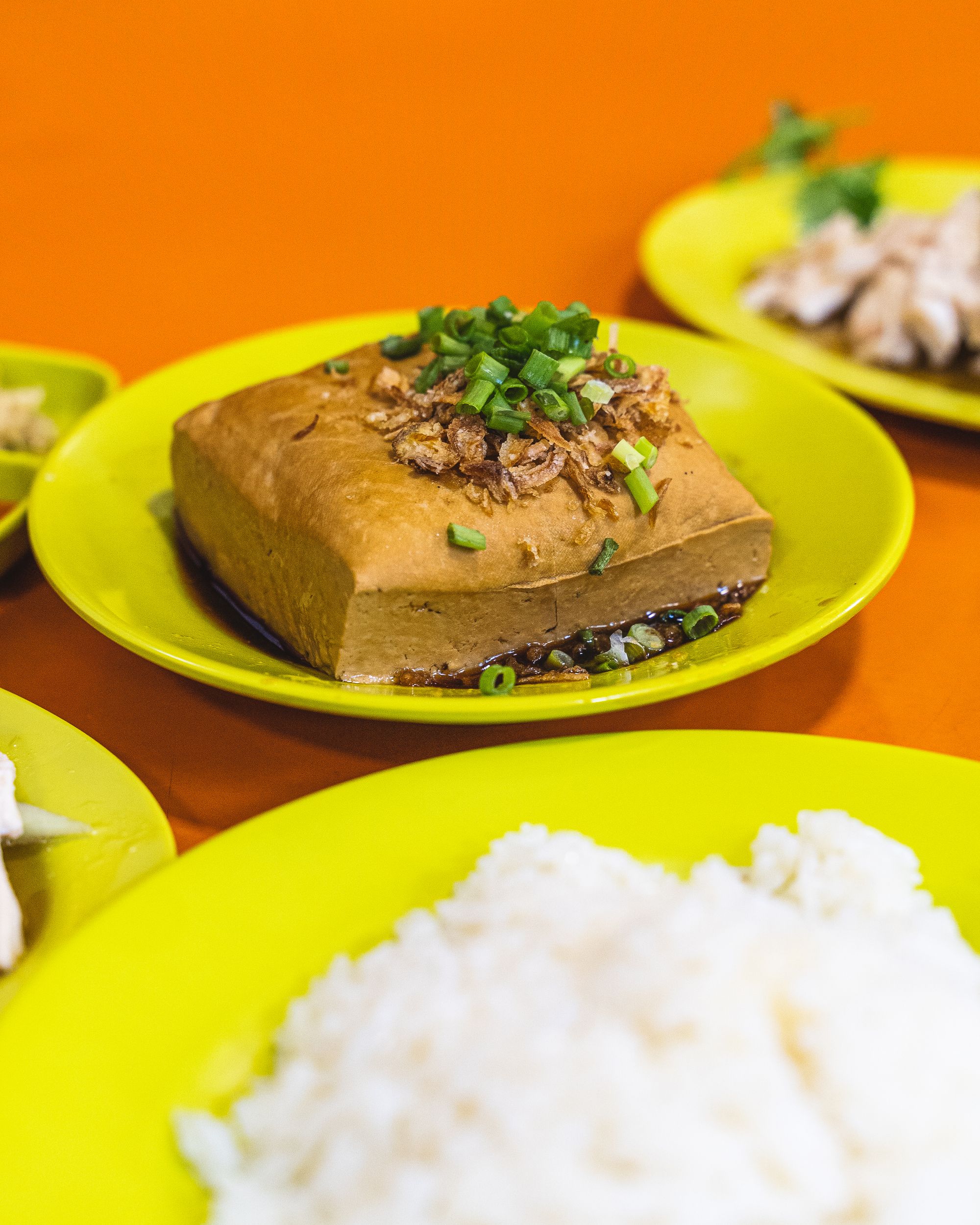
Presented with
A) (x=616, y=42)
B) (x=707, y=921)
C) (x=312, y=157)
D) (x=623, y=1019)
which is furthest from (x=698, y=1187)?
(x=616, y=42)

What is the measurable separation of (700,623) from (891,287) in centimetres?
163

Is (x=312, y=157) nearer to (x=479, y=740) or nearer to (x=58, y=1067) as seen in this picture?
(x=479, y=740)

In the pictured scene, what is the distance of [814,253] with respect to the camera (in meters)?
3.20

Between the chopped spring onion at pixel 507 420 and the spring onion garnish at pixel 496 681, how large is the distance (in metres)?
0.42

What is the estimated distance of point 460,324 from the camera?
6.58ft

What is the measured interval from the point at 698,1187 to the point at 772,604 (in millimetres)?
1062

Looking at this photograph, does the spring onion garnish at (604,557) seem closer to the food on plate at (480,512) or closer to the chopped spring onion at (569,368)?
the food on plate at (480,512)

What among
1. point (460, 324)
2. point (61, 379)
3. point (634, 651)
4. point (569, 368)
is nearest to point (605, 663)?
point (634, 651)

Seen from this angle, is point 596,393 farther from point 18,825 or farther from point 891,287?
point 891,287

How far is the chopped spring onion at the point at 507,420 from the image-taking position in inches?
68.5

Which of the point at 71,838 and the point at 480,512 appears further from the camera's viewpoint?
the point at 480,512

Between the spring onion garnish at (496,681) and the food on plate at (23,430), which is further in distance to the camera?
the food on plate at (23,430)

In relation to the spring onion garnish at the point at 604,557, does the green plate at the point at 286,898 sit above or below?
below

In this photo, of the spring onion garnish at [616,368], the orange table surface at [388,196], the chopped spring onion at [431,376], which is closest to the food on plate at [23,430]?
the orange table surface at [388,196]
